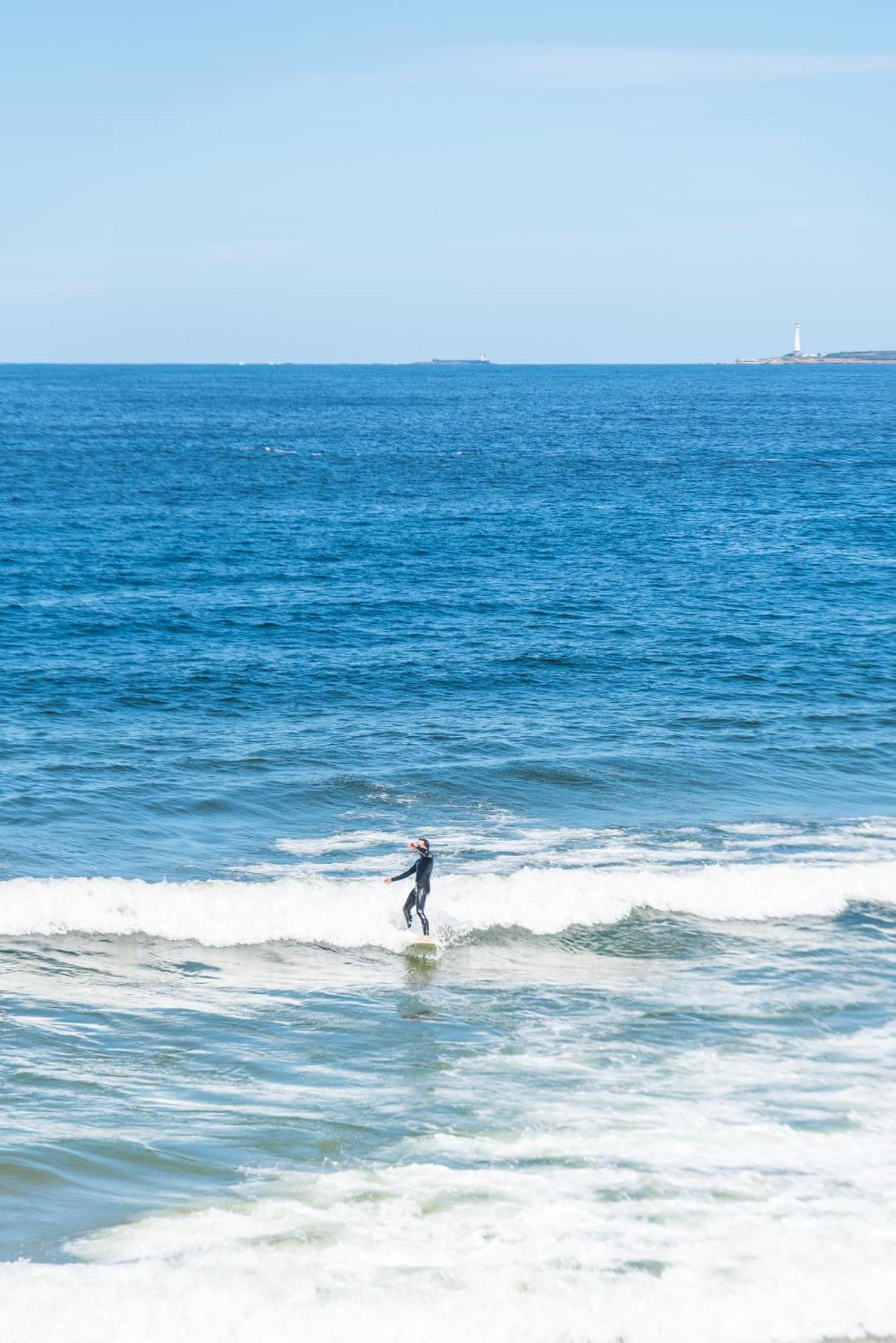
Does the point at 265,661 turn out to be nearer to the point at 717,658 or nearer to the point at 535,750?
the point at 535,750

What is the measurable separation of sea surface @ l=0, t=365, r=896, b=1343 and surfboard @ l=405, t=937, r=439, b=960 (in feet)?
1.17

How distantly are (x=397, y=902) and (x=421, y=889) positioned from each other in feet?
3.83

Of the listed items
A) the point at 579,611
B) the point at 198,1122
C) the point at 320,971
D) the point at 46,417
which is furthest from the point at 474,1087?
the point at 46,417

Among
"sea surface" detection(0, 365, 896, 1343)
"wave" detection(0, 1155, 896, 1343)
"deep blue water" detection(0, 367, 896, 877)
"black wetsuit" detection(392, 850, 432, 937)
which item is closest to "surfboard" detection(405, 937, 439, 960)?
"black wetsuit" detection(392, 850, 432, 937)

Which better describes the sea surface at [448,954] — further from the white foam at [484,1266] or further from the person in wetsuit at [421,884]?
the person in wetsuit at [421,884]

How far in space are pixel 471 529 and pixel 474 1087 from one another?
47.1m

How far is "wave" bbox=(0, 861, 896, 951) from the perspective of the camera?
2142 cm

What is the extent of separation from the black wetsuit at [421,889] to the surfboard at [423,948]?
0.13m

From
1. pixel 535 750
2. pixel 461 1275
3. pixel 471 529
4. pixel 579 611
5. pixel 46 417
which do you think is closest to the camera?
pixel 461 1275

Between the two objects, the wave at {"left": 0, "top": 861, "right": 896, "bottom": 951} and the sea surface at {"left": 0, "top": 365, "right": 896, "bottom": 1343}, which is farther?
the wave at {"left": 0, "top": 861, "right": 896, "bottom": 951}

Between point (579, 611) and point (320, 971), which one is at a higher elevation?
point (579, 611)

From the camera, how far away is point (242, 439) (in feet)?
361

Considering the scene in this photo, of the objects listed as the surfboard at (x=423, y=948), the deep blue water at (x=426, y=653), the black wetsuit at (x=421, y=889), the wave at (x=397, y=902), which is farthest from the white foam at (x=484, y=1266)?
the deep blue water at (x=426, y=653)

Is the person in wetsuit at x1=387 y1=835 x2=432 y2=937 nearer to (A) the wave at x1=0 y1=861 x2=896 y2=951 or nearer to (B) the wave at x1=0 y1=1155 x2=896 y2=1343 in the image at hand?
(A) the wave at x1=0 y1=861 x2=896 y2=951
